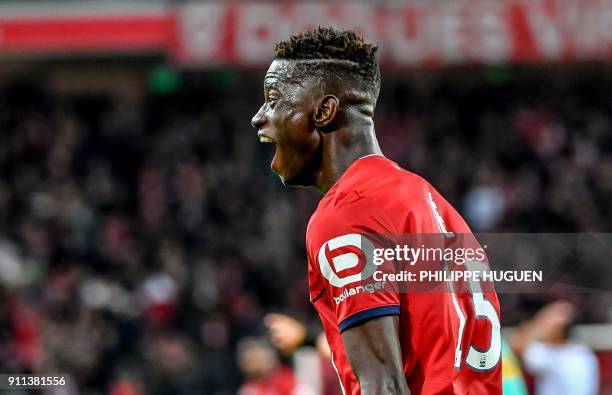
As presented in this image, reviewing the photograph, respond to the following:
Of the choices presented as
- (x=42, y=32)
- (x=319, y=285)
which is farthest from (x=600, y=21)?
(x=319, y=285)

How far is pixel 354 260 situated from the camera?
2.83 meters

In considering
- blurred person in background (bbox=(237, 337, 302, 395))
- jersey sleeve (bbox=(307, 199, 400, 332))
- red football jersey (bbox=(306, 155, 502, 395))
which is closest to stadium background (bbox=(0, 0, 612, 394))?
blurred person in background (bbox=(237, 337, 302, 395))

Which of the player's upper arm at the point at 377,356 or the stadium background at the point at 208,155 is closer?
the player's upper arm at the point at 377,356

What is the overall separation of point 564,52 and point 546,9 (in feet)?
2.36

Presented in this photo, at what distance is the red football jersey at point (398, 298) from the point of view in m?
2.85

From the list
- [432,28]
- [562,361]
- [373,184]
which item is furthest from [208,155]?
[373,184]

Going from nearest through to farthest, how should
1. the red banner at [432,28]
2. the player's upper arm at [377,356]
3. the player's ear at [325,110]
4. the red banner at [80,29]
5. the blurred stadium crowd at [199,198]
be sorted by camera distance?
the player's upper arm at [377,356] → the player's ear at [325,110] → the blurred stadium crowd at [199,198] → the red banner at [432,28] → the red banner at [80,29]

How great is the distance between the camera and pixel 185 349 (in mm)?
11703

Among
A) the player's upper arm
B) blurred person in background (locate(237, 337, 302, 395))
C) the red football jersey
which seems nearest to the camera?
the player's upper arm

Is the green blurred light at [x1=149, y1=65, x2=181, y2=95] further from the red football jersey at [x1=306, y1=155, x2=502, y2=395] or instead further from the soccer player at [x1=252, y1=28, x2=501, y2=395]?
the red football jersey at [x1=306, y1=155, x2=502, y2=395]

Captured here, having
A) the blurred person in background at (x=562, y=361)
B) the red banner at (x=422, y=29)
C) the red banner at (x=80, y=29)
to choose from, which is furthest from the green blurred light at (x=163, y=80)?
the blurred person in background at (x=562, y=361)

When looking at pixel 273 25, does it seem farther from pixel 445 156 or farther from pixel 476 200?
pixel 476 200

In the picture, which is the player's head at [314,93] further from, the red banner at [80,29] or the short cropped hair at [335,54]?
the red banner at [80,29]

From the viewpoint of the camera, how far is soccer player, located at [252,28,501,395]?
2807mm
